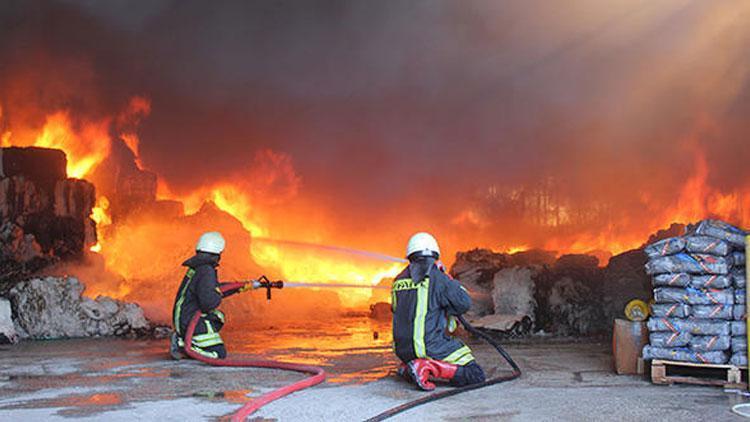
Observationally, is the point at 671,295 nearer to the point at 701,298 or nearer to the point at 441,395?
the point at 701,298

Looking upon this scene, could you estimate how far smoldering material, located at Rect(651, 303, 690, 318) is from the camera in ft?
24.1

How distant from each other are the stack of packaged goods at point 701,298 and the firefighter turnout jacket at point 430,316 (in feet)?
6.95

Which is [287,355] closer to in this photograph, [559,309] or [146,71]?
[559,309]

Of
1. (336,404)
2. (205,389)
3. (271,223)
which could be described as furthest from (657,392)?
(271,223)

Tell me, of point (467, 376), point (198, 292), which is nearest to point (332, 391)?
point (467, 376)

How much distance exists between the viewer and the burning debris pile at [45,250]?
1363 centimetres

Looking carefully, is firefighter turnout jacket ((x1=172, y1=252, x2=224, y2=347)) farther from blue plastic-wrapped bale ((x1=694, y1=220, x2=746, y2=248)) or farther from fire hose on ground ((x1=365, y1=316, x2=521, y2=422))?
blue plastic-wrapped bale ((x1=694, y1=220, x2=746, y2=248))

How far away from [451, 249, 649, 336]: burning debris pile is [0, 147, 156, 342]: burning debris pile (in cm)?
706

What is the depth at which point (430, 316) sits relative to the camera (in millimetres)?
6980

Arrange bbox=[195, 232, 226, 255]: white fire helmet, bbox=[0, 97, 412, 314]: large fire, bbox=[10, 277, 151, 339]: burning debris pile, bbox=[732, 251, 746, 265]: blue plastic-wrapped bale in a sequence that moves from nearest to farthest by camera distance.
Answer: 1. bbox=[732, 251, 746, 265]: blue plastic-wrapped bale
2. bbox=[195, 232, 226, 255]: white fire helmet
3. bbox=[10, 277, 151, 339]: burning debris pile
4. bbox=[0, 97, 412, 314]: large fire

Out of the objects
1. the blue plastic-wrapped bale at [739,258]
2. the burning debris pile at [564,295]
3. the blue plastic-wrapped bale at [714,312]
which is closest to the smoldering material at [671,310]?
the blue plastic-wrapped bale at [714,312]

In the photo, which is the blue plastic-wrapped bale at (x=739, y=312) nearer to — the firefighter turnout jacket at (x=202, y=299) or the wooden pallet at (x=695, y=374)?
the wooden pallet at (x=695, y=374)

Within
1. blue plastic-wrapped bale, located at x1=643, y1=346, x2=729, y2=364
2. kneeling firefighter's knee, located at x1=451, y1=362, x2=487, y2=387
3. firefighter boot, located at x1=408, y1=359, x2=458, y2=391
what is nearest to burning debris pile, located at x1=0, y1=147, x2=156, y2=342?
firefighter boot, located at x1=408, y1=359, x2=458, y2=391

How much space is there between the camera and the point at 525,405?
6.19 metres
